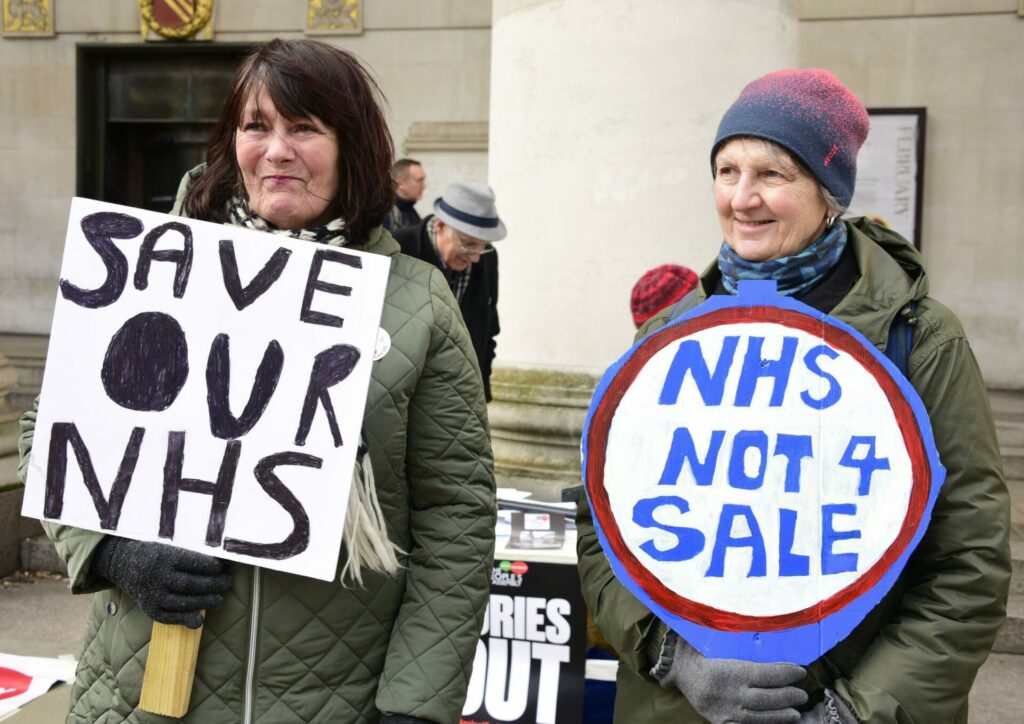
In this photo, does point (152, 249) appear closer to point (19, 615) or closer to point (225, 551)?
point (225, 551)

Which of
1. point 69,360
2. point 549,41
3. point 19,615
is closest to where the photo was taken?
point 69,360

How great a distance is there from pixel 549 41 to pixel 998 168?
5.36 metres

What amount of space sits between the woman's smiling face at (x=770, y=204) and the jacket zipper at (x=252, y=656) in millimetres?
909

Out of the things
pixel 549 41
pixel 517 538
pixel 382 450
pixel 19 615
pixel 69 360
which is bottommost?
pixel 19 615

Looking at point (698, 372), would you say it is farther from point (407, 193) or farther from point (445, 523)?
point (407, 193)

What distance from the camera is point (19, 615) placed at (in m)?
4.77

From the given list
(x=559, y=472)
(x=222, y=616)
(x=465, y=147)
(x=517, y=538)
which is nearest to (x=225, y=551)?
(x=222, y=616)

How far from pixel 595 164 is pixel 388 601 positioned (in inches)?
115

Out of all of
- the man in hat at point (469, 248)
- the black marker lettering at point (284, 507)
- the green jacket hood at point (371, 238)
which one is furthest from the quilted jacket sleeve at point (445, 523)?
the man in hat at point (469, 248)

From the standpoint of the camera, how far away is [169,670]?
1.55 m

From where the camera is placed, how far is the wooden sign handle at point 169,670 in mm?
1547

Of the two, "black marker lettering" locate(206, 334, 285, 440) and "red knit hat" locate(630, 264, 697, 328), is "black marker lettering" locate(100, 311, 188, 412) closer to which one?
"black marker lettering" locate(206, 334, 285, 440)

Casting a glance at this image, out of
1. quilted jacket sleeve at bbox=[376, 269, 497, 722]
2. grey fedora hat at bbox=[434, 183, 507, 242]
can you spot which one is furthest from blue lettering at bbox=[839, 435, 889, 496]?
grey fedora hat at bbox=[434, 183, 507, 242]

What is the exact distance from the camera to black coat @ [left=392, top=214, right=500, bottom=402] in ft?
14.4
